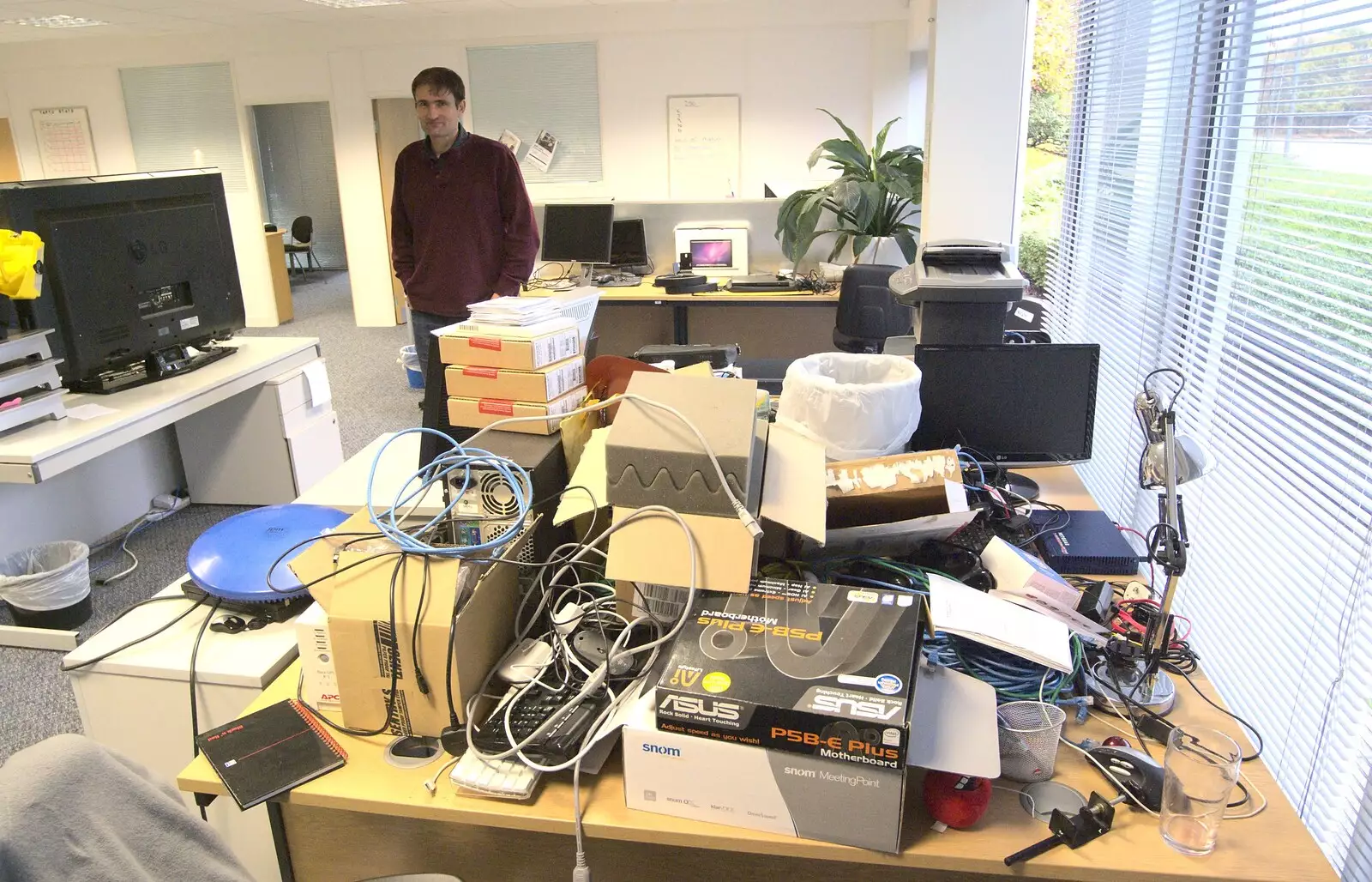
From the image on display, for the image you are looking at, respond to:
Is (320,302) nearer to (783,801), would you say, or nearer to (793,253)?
(793,253)

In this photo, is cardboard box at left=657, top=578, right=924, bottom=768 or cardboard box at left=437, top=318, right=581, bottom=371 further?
cardboard box at left=437, top=318, right=581, bottom=371

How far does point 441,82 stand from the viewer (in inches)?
128

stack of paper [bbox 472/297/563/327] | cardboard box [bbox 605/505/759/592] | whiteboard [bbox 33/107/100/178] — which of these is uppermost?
whiteboard [bbox 33/107/100/178]

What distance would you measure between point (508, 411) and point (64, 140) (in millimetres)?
8566

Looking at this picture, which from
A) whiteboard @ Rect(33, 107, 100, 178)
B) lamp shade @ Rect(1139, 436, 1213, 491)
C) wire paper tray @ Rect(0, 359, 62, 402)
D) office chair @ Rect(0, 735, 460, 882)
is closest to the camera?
office chair @ Rect(0, 735, 460, 882)

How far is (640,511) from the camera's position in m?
1.31

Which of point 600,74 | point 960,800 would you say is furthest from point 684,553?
point 600,74

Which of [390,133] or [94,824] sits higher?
[390,133]

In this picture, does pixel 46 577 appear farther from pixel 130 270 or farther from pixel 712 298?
pixel 712 298

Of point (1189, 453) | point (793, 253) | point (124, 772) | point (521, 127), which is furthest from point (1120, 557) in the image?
point (521, 127)

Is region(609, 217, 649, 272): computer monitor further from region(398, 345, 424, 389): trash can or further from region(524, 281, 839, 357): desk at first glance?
region(398, 345, 424, 389): trash can

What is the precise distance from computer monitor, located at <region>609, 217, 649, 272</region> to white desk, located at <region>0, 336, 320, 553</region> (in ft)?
6.59

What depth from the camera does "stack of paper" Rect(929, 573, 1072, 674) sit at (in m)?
1.25

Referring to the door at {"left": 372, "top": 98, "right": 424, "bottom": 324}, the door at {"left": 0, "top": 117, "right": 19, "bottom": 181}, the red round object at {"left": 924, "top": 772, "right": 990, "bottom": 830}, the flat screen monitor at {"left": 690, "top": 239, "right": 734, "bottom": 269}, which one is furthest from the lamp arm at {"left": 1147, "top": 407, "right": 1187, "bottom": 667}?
the door at {"left": 0, "top": 117, "right": 19, "bottom": 181}
